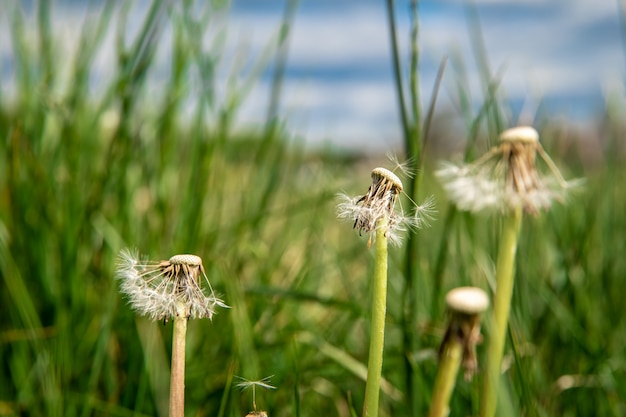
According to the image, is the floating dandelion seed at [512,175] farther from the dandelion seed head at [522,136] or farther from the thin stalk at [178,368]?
the thin stalk at [178,368]

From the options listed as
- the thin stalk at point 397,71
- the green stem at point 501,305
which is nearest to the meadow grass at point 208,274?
the thin stalk at point 397,71

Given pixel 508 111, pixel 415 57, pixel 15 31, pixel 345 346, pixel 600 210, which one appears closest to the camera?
pixel 415 57

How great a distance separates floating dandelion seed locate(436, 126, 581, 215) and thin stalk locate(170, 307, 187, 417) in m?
0.33

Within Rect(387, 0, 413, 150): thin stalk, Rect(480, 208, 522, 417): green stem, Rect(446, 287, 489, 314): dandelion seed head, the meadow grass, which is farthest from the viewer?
the meadow grass

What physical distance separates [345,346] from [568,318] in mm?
495

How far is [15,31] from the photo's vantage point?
1952 mm

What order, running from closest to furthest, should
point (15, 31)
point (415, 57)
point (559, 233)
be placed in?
1. point (415, 57)
2. point (559, 233)
3. point (15, 31)

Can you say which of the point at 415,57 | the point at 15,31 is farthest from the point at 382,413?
the point at 15,31

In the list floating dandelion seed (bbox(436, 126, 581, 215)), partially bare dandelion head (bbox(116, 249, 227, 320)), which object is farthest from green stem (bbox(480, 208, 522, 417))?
partially bare dandelion head (bbox(116, 249, 227, 320))

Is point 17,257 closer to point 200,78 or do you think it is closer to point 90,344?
point 90,344

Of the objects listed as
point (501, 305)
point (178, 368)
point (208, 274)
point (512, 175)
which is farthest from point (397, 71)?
point (208, 274)

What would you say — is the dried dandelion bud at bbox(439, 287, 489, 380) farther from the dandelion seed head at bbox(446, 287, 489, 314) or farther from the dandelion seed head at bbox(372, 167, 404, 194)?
the dandelion seed head at bbox(372, 167, 404, 194)

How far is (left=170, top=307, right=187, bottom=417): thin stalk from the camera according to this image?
0.60m

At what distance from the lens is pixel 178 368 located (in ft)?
1.98
